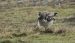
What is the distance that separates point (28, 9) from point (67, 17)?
5.71m

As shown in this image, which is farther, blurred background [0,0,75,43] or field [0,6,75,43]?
blurred background [0,0,75,43]

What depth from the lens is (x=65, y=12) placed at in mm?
26875

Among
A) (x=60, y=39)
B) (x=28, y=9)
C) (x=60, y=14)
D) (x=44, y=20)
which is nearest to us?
(x=60, y=39)

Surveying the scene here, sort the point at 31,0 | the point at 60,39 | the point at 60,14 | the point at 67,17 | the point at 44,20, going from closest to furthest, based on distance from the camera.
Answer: the point at 60,39, the point at 44,20, the point at 67,17, the point at 60,14, the point at 31,0

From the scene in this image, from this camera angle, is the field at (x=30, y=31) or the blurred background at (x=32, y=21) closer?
the field at (x=30, y=31)

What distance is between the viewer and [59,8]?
97.2 ft

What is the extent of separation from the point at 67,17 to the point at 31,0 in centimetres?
972

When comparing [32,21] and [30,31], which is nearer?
[30,31]

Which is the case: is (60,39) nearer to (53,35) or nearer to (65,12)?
(53,35)

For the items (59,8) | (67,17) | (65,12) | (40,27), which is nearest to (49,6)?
(59,8)

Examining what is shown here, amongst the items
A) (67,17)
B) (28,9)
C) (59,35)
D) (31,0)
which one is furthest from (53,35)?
(31,0)

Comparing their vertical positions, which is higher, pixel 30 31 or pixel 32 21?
pixel 30 31

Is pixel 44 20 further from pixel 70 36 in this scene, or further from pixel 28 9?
pixel 28 9

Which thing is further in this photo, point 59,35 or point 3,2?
point 3,2
